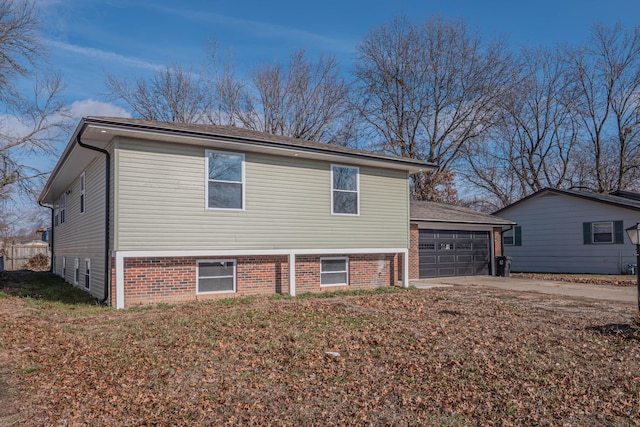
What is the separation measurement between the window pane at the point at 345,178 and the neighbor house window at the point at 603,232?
12930 millimetres

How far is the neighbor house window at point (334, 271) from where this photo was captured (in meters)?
12.8

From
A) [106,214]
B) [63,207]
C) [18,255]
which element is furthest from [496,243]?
[18,255]

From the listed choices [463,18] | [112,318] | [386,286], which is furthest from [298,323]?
[463,18]

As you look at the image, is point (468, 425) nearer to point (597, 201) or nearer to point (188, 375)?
point (188, 375)

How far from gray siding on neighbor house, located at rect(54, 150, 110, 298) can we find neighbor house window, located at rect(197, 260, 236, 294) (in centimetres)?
229

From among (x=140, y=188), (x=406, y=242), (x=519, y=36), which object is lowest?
(x=406, y=242)

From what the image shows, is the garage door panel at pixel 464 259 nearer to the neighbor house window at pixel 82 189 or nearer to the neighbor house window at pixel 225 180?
the neighbor house window at pixel 225 180

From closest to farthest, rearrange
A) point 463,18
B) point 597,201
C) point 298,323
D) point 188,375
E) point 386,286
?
1. point 188,375
2. point 298,323
3. point 386,286
4. point 597,201
5. point 463,18

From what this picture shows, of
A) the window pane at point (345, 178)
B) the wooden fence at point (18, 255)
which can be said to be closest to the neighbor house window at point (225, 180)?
the window pane at point (345, 178)

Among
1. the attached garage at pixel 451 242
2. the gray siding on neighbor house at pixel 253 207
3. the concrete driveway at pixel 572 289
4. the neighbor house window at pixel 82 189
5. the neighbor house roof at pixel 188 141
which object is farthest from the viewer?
the attached garage at pixel 451 242

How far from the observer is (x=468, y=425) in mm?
3740

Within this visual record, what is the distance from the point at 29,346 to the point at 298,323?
3.98 metres

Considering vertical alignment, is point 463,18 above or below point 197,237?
above

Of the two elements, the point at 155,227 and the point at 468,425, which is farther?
the point at 155,227
